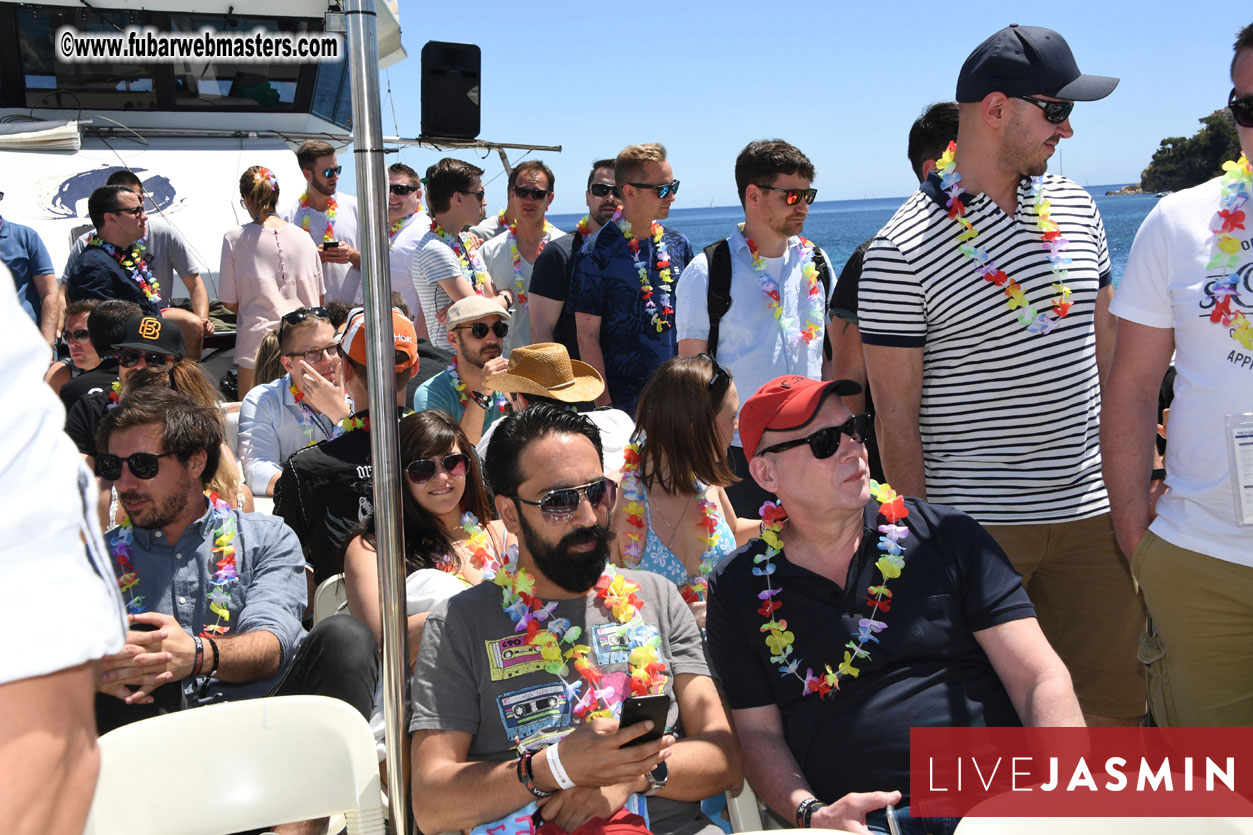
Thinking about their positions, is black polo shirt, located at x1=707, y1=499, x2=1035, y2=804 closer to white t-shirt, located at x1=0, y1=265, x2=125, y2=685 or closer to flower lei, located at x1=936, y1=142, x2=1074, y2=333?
flower lei, located at x1=936, y1=142, x2=1074, y2=333

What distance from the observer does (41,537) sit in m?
0.92

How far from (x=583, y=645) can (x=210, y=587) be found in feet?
4.42

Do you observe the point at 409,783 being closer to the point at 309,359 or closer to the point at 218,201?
the point at 309,359

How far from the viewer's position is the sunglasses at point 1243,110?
246cm

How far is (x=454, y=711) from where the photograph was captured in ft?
7.90

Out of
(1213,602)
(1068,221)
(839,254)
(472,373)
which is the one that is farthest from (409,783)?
(839,254)

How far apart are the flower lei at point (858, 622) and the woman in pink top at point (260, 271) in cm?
499

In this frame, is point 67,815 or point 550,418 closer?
point 67,815

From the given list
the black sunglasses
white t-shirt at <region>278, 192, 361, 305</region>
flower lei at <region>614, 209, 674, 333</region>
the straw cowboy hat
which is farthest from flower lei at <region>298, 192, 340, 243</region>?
the straw cowboy hat

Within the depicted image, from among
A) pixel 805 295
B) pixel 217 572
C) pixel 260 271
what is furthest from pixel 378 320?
pixel 260 271

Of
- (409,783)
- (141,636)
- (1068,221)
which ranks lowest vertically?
(409,783)

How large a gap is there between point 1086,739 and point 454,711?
139 centimetres

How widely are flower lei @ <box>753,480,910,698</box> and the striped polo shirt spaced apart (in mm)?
517

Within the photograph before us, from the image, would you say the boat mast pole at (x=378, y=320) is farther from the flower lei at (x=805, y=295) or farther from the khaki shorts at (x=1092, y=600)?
the flower lei at (x=805, y=295)
